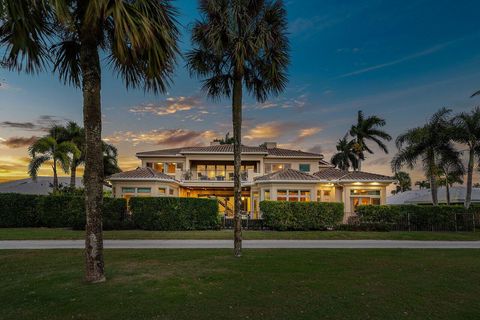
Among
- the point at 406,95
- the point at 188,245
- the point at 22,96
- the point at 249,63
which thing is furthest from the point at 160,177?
the point at 406,95

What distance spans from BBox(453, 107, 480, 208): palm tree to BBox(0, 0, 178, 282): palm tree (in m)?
27.6

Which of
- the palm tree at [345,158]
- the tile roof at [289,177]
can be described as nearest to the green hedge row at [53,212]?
the tile roof at [289,177]

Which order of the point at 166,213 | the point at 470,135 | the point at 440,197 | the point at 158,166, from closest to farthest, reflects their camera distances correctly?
1. the point at 166,213
2. the point at 470,135
3. the point at 158,166
4. the point at 440,197

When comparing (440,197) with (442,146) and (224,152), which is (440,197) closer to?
(442,146)

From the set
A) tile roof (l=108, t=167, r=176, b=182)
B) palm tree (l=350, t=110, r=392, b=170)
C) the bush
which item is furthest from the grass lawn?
palm tree (l=350, t=110, r=392, b=170)

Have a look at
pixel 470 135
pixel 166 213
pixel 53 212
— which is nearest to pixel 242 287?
pixel 166 213

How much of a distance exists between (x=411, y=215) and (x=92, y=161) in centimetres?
2275

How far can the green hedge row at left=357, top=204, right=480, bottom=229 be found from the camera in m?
22.8

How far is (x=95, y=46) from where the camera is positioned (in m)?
7.57

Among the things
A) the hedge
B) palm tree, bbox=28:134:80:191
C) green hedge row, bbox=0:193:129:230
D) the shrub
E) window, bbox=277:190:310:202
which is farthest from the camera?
palm tree, bbox=28:134:80:191

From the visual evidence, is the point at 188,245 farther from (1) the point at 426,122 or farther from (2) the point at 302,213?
(1) the point at 426,122

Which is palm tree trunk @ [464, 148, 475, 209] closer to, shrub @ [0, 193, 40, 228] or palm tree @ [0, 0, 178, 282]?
palm tree @ [0, 0, 178, 282]

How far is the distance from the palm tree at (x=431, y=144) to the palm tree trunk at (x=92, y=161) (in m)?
28.9

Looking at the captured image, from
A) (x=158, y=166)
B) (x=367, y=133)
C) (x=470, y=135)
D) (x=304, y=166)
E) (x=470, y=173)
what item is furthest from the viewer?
(x=367, y=133)
